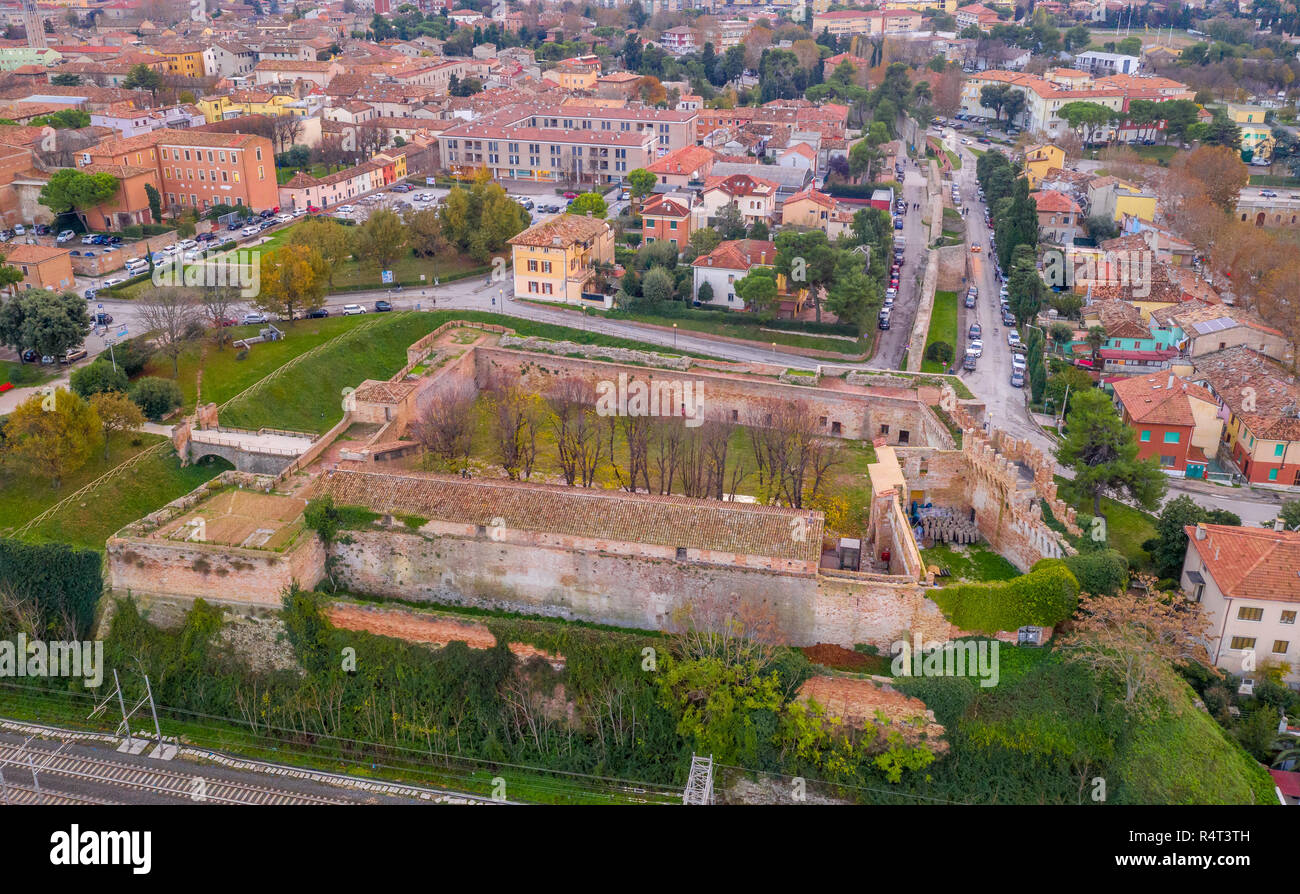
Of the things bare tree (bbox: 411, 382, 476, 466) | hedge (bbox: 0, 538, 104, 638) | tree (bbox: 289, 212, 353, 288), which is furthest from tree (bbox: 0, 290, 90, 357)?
bare tree (bbox: 411, 382, 476, 466)

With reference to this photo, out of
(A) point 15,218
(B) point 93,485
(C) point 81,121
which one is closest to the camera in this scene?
(B) point 93,485

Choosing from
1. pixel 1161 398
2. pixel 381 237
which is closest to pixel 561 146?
pixel 381 237

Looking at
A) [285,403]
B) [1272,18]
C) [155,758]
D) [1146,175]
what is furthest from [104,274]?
[1272,18]

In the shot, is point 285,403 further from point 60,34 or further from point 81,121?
point 60,34

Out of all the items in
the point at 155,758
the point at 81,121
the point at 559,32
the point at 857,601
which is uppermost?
the point at 559,32

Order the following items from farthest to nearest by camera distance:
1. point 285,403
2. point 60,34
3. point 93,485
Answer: point 60,34 < point 285,403 < point 93,485

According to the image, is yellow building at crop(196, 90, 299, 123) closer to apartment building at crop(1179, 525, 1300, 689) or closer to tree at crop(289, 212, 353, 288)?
tree at crop(289, 212, 353, 288)
